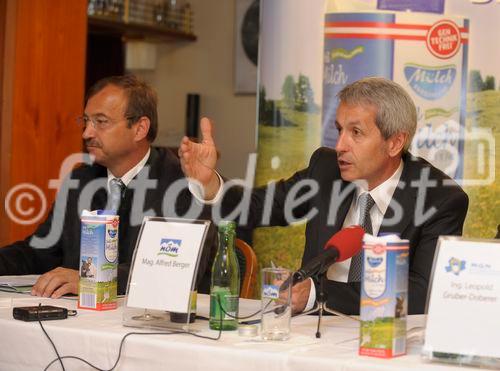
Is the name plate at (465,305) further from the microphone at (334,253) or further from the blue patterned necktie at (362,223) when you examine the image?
the blue patterned necktie at (362,223)

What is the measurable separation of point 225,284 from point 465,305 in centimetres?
59

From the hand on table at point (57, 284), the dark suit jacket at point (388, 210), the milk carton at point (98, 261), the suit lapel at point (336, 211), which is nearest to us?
the milk carton at point (98, 261)

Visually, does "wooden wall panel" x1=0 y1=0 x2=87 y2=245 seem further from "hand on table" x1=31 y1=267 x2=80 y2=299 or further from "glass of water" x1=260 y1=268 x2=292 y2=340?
"glass of water" x1=260 y1=268 x2=292 y2=340

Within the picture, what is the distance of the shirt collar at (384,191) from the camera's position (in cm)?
277

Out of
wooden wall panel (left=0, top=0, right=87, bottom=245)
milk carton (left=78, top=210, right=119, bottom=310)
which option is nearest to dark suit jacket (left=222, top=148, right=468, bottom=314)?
milk carton (left=78, top=210, right=119, bottom=310)

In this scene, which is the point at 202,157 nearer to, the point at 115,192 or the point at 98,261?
the point at 98,261

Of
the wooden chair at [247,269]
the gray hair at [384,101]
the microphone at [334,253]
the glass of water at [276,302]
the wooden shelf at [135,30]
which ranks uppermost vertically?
the wooden shelf at [135,30]

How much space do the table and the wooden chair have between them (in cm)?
64

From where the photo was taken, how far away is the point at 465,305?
69.0 inches

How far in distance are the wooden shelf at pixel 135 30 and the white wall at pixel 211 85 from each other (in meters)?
0.16

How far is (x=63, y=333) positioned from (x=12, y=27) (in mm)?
2381

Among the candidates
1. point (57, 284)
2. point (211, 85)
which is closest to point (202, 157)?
point (57, 284)

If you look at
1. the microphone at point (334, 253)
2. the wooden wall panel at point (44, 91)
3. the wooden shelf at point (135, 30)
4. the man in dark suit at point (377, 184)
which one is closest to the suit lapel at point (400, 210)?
the man in dark suit at point (377, 184)

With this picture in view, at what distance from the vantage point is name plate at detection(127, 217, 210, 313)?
2.06 meters
